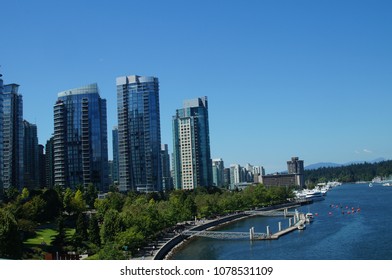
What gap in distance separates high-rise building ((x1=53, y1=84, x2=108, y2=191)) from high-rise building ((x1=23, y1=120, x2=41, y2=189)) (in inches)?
42.8

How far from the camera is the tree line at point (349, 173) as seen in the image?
1367 inches

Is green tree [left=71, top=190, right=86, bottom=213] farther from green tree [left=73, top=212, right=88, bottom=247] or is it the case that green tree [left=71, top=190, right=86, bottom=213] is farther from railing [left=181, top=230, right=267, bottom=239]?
green tree [left=73, top=212, right=88, bottom=247]

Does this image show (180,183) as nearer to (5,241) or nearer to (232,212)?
(232,212)

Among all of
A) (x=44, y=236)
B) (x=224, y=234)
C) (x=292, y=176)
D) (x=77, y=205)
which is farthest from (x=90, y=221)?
(x=292, y=176)

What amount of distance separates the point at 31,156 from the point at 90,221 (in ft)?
37.9

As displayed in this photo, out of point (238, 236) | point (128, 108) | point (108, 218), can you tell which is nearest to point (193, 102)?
point (128, 108)

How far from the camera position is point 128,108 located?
20297mm

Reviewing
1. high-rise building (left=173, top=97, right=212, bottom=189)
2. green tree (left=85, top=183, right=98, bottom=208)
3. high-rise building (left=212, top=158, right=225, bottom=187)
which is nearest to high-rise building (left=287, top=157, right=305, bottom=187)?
high-rise building (left=212, top=158, right=225, bottom=187)

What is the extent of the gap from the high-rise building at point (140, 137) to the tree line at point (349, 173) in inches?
703

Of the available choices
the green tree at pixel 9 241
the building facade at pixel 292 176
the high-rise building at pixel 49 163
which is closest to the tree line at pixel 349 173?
the building facade at pixel 292 176

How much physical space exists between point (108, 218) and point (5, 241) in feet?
7.55

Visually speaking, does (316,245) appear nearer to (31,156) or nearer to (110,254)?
(110,254)

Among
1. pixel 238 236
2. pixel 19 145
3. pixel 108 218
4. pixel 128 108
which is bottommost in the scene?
pixel 238 236

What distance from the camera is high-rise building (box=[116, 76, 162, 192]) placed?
19969mm
